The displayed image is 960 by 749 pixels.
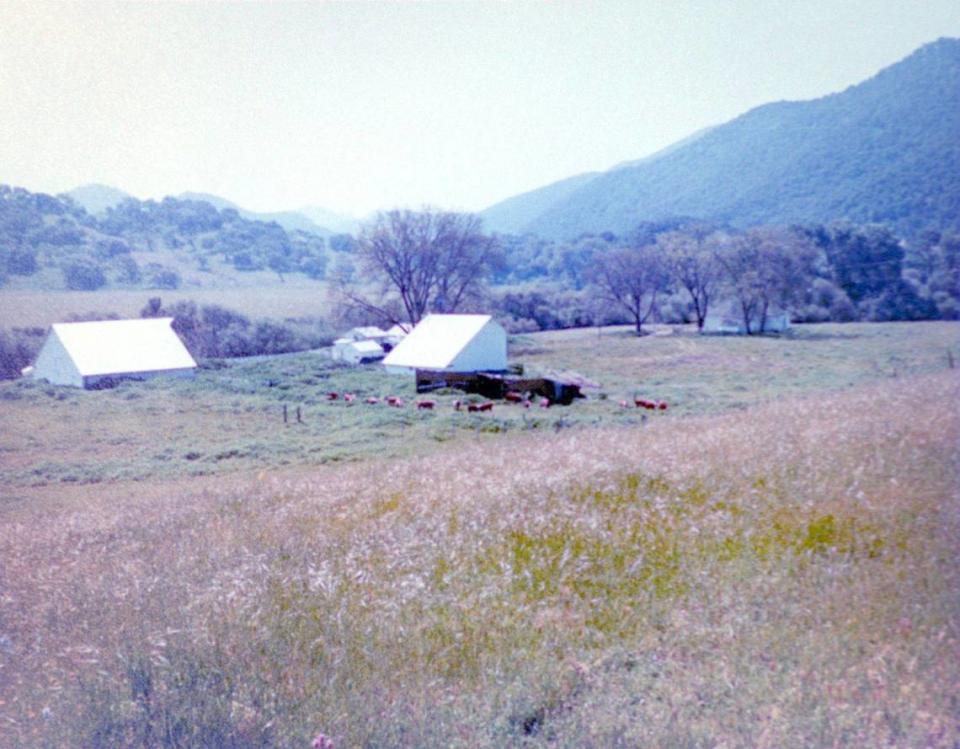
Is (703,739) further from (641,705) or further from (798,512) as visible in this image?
(798,512)

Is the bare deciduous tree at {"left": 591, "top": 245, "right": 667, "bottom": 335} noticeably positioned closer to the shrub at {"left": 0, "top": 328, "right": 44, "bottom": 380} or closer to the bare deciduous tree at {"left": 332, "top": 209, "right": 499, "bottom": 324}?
the bare deciduous tree at {"left": 332, "top": 209, "right": 499, "bottom": 324}

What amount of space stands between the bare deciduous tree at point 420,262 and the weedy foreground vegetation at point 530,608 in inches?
1635

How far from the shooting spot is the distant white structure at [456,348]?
104ft

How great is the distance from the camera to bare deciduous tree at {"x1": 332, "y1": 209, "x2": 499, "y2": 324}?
47469 mm

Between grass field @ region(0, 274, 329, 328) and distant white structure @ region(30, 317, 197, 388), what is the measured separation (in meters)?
0.46

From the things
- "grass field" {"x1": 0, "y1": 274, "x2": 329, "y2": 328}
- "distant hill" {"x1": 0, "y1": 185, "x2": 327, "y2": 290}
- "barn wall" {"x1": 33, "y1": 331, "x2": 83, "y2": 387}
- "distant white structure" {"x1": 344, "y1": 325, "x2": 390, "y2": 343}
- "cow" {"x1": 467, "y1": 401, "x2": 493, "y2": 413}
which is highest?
"distant hill" {"x1": 0, "y1": 185, "x2": 327, "y2": 290}

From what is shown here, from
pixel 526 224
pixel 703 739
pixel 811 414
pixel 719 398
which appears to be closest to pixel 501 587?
pixel 703 739

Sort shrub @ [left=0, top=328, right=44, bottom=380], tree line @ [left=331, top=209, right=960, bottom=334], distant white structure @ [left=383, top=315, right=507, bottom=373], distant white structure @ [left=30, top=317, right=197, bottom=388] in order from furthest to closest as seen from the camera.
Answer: distant white structure @ [left=383, top=315, right=507, bottom=373] → tree line @ [left=331, top=209, right=960, bottom=334] → distant white structure @ [left=30, top=317, right=197, bottom=388] → shrub @ [left=0, top=328, right=44, bottom=380]

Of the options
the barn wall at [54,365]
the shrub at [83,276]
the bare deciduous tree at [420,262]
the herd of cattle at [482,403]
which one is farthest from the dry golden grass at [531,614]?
the bare deciduous tree at [420,262]

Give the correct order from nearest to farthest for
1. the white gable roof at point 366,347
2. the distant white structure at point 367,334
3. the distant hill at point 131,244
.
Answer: the distant hill at point 131,244, the white gable roof at point 366,347, the distant white structure at point 367,334

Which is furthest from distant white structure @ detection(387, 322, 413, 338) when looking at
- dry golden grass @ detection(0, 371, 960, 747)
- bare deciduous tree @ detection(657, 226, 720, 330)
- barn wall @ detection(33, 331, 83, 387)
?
dry golden grass @ detection(0, 371, 960, 747)

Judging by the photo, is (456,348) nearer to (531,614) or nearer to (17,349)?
(17,349)

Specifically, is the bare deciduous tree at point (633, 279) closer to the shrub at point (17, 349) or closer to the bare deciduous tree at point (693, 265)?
the bare deciduous tree at point (693, 265)

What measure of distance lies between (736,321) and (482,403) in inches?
1179
